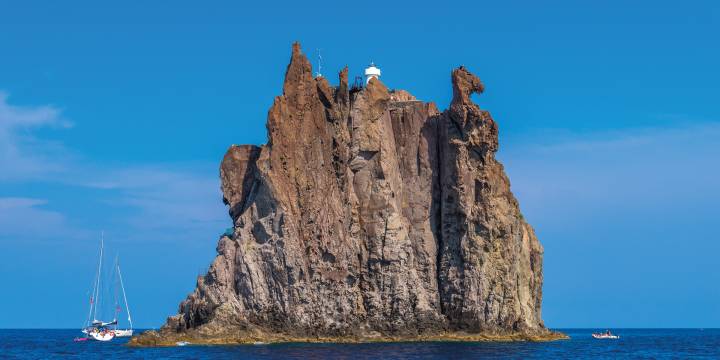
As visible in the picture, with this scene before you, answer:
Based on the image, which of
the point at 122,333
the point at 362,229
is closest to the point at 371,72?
the point at 362,229

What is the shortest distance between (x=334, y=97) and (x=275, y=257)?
50.1 feet

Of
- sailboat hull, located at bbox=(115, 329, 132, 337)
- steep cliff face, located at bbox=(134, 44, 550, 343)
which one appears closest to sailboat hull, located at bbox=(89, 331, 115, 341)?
sailboat hull, located at bbox=(115, 329, 132, 337)

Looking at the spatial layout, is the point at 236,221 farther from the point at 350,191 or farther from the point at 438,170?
the point at 438,170

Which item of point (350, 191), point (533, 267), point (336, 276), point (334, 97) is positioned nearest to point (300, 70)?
point (334, 97)

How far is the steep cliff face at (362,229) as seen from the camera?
3246 inches

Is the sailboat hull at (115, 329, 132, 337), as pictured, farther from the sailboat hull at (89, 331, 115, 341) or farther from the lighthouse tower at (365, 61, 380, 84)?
the lighthouse tower at (365, 61, 380, 84)

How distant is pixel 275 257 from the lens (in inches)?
3243

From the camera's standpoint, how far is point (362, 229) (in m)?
86.4

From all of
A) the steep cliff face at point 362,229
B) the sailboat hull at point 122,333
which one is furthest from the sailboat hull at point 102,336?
the steep cliff face at point 362,229

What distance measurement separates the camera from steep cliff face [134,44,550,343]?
82.4m

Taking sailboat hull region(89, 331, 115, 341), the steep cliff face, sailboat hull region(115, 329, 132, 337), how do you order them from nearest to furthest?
the steep cliff face → sailboat hull region(89, 331, 115, 341) → sailboat hull region(115, 329, 132, 337)

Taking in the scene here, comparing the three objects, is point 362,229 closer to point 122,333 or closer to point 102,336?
point 102,336

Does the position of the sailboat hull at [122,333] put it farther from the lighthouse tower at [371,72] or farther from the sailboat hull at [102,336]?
the lighthouse tower at [371,72]

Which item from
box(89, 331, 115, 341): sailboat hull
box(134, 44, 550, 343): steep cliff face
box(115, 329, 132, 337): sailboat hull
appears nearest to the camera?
box(134, 44, 550, 343): steep cliff face
